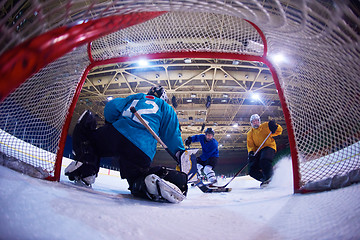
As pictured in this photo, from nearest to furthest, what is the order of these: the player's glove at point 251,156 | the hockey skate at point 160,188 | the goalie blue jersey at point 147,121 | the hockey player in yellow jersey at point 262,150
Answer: the hockey skate at point 160,188
the goalie blue jersey at point 147,121
the hockey player in yellow jersey at point 262,150
the player's glove at point 251,156

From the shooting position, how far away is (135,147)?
4.18ft

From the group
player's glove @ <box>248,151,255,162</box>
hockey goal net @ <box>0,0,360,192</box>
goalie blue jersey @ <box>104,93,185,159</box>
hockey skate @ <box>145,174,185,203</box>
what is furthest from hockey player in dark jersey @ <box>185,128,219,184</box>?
hockey skate @ <box>145,174,185,203</box>

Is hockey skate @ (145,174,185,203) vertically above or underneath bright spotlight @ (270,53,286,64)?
underneath

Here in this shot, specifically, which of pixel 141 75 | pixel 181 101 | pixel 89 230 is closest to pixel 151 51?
pixel 89 230

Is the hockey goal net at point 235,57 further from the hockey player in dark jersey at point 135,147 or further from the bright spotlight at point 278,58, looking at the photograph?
the hockey player in dark jersey at point 135,147

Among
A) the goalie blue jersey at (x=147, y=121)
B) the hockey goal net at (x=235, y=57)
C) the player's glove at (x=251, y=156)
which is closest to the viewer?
the hockey goal net at (x=235, y=57)

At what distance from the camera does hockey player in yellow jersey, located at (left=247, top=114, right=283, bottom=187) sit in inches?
101

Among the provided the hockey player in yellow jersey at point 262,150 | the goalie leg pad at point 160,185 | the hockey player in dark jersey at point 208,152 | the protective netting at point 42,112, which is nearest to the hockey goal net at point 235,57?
the protective netting at point 42,112

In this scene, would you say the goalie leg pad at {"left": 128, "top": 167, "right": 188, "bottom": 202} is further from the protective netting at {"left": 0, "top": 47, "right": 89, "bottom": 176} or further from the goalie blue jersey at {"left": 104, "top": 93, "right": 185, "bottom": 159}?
the protective netting at {"left": 0, "top": 47, "right": 89, "bottom": 176}

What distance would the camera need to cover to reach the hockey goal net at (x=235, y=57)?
76cm

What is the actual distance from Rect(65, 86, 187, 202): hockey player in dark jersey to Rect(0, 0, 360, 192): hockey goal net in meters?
0.28

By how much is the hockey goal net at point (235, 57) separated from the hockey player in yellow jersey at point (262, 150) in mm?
1188

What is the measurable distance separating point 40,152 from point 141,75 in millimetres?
6387

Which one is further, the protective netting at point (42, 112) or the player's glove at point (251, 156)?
the player's glove at point (251, 156)
